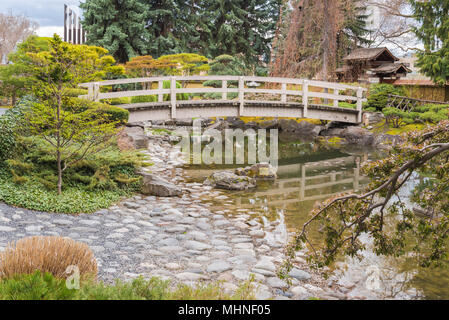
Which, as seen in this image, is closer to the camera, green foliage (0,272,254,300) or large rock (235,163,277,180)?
green foliage (0,272,254,300)

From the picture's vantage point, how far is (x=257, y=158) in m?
12.1

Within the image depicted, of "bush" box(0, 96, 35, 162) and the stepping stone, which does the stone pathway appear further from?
"bush" box(0, 96, 35, 162)

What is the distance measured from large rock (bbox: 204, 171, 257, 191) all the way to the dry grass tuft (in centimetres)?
536

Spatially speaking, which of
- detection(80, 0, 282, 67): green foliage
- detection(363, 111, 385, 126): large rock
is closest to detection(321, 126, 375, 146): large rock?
detection(363, 111, 385, 126): large rock

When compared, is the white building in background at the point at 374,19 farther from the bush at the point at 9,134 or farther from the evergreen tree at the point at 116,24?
the bush at the point at 9,134

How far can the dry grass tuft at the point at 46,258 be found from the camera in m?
2.72

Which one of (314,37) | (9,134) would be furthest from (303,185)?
(314,37)

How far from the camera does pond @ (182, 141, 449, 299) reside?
Result: 421 cm

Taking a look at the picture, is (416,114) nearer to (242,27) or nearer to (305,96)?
(305,96)

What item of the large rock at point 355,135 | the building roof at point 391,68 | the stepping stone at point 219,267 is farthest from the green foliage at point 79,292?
the building roof at point 391,68

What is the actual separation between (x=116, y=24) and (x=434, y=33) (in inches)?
600

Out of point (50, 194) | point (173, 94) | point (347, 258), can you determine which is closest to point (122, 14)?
point (173, 94)

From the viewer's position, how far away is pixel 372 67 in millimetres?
20641
